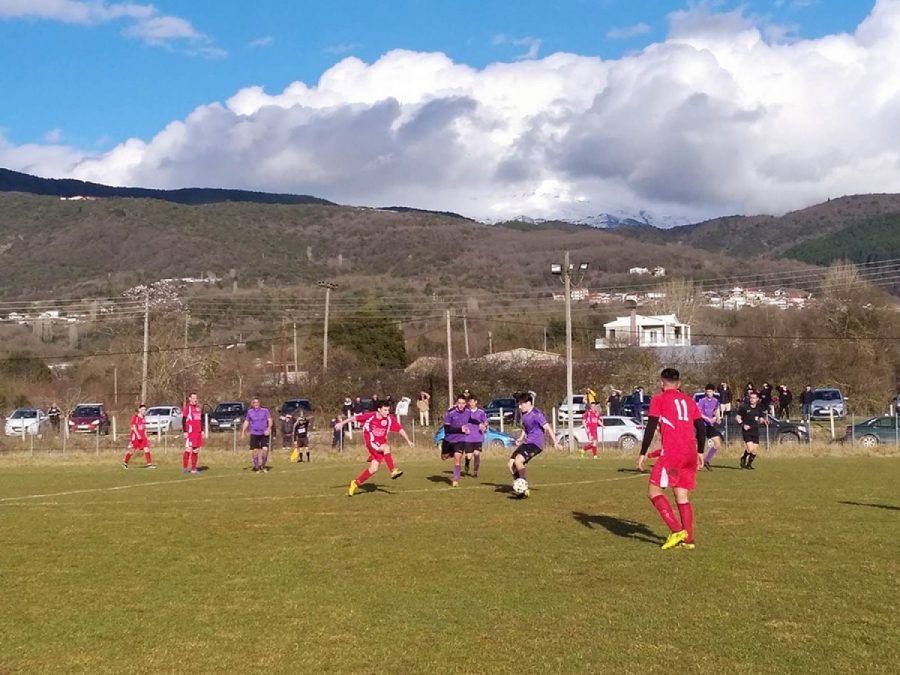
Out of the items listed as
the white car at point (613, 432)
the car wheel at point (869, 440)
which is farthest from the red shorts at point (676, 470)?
the white car at point (613, 432)

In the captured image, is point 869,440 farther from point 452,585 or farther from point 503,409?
point 452,585

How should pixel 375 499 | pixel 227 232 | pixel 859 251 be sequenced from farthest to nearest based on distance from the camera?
pixel 859 251 → pixel 227 232 → pixel 375 499

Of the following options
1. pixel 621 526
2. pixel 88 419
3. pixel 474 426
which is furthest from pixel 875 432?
pixel 88 419

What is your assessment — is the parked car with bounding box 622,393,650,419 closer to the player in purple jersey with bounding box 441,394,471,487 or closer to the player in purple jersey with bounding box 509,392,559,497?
the player in purple jersey with bounding box 441,394,471,487

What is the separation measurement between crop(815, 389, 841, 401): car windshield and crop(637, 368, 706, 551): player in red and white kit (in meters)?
41.7

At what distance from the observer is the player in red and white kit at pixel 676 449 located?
38.6 ft

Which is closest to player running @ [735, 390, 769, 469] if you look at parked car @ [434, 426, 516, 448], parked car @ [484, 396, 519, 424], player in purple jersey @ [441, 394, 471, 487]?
player in purple jersey @ [441, 394, 471, 487]

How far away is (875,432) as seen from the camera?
3500 cm

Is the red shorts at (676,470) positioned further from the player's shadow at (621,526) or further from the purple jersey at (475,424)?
the purple jersey at (475,424)

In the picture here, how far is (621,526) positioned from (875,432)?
24.4 m

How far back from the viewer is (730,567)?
34.4ft

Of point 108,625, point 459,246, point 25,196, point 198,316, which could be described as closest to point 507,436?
point 108,625

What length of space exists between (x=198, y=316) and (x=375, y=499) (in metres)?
91.9

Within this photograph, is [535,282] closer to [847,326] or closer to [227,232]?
[227,232]
